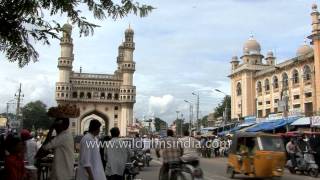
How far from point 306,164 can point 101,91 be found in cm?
8006

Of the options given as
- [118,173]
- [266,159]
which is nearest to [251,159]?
[266,159]

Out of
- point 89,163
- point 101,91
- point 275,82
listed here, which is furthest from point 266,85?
point 89,163

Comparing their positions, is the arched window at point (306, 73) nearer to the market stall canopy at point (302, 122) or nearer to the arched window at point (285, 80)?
the arched window at point (285, 80)

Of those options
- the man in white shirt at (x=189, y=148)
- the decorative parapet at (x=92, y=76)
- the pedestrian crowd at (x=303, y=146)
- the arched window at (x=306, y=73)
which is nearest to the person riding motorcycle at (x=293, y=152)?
the pedestrian crowd at (x=303, y=146)

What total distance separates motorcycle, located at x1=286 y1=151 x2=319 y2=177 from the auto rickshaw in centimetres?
325

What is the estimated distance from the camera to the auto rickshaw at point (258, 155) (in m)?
15.6

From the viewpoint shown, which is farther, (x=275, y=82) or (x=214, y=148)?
(x=275, y=82)

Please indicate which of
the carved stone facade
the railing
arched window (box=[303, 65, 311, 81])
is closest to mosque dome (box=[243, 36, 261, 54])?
the carved stone facade

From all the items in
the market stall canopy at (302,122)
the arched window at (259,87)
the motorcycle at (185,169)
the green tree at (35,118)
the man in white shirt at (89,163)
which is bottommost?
the motorcycle at (185,169)

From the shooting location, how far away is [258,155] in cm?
1562

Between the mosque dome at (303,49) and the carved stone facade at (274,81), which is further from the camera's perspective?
the mosque dome at (303,49)

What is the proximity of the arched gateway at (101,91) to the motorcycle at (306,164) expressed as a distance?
74127 mm

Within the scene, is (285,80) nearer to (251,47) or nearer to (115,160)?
→ (251,47)

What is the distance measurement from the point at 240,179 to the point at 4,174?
40.0ft
